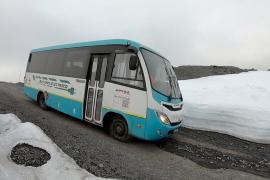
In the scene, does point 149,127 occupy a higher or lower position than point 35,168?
higher

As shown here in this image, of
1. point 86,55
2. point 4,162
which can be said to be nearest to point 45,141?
point 4,162

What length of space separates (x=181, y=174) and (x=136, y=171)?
109 centimetres

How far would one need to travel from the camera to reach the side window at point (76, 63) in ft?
31.0

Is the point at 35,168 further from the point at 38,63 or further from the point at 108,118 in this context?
the point at 38,63

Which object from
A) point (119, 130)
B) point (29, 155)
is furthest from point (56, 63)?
point (29, 155)

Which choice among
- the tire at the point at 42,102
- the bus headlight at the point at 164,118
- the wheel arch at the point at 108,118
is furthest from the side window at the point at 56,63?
the bus headlight at the point at 164,118

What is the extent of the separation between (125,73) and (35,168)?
4011 mm

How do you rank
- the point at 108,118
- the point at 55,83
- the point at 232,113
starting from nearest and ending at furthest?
the point at 108,118
the point at 232,113
the point at 55,83

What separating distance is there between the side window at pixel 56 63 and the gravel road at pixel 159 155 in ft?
8.54

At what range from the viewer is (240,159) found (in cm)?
756

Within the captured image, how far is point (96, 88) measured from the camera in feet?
28.5

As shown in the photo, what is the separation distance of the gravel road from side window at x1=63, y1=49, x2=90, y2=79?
195cm

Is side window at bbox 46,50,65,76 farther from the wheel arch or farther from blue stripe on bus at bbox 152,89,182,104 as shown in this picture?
blue stripe on bus at bbox 152,89,182,104

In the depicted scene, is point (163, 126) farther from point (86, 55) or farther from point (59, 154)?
point (86, 55)
